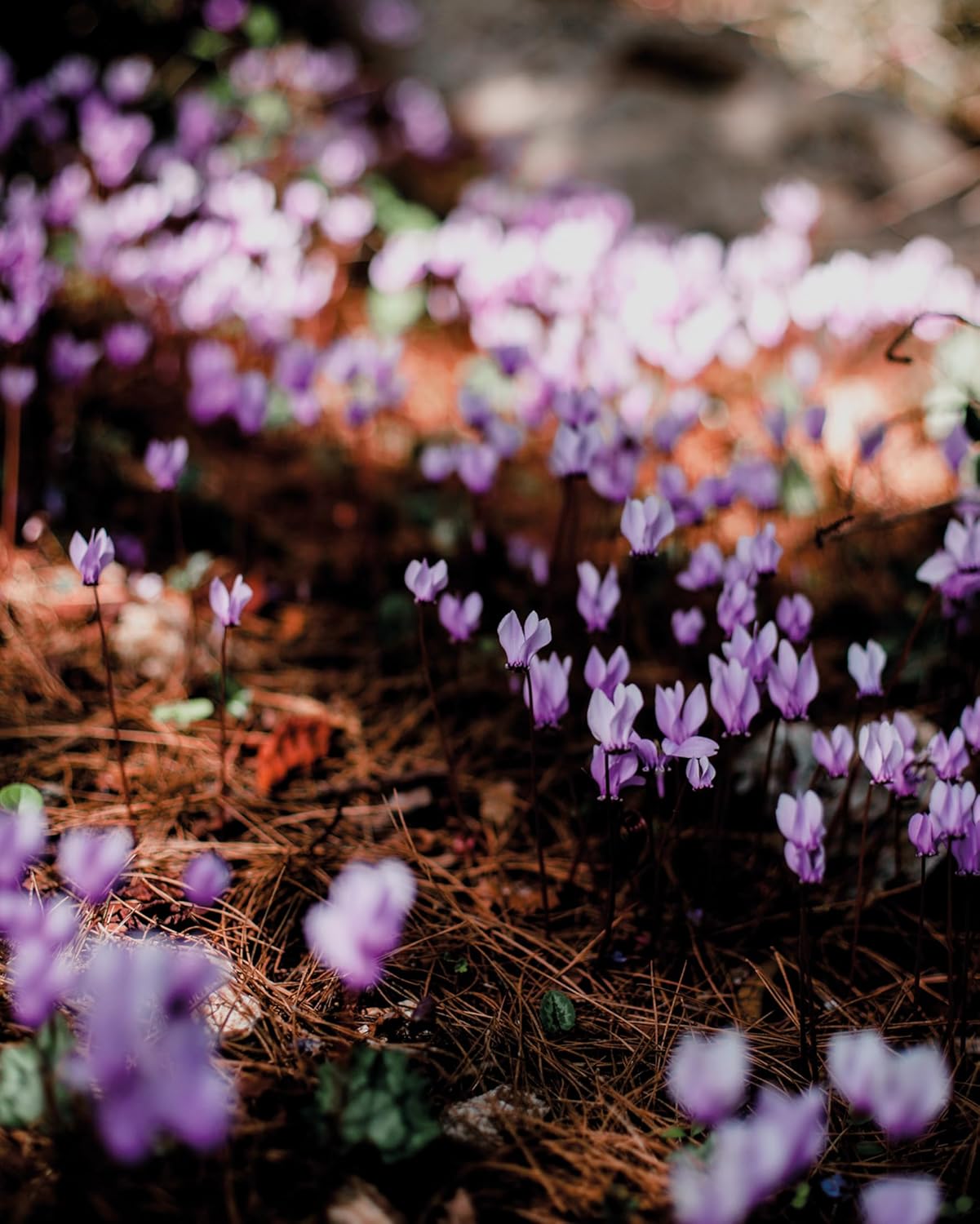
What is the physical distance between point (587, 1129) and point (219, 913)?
2.19 feet

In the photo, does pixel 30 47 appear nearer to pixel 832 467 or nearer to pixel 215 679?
pixel 215 679

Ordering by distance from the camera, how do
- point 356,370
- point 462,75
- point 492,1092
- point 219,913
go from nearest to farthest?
1. point 492,1092
2. point 219,913
3. point 356,370
4. point 462,75

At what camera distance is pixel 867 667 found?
1.56 metres

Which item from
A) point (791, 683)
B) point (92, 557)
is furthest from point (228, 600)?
point (791, 683)

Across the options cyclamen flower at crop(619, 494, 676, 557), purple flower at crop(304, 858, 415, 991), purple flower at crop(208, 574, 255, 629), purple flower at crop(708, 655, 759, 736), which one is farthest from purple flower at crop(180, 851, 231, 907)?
cyclamen flower at crop(619, 494, 676, 557)

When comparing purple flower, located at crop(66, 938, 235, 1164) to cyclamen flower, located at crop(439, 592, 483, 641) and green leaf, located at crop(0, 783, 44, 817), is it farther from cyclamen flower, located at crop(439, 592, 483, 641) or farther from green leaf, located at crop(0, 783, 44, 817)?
cyclamen flower, located at crop(439, 592, 483, 641)

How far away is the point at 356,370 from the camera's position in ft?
8.33

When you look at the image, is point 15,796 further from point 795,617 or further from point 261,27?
point 261,27

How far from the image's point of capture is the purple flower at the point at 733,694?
1426 mm

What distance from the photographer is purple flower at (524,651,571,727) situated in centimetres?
148

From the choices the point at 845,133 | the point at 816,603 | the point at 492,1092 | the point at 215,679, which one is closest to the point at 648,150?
the point at 845,133

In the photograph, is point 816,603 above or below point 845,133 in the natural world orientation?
below

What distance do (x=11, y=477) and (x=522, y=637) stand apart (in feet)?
5.32

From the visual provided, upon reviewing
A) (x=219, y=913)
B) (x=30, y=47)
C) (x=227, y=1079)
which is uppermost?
(x=30, y=47)
